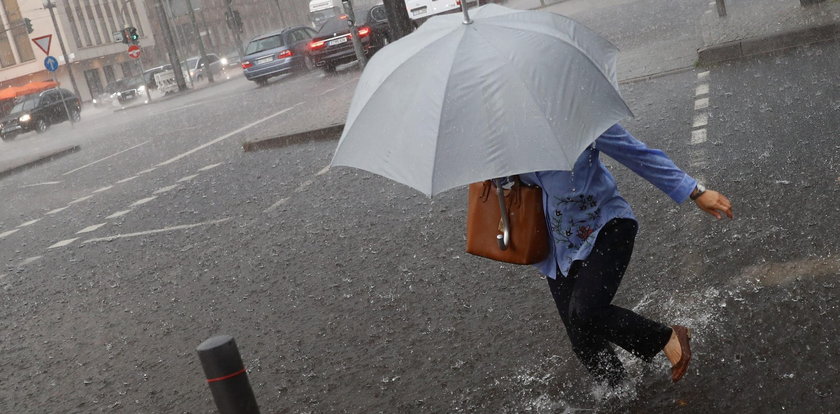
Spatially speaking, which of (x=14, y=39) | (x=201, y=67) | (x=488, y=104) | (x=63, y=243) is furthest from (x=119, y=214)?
(x=14, y=39)

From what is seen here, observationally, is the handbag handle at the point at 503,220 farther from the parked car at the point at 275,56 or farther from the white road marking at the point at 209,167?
the parked car at the point at 275,56

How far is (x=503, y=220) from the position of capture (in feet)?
11.2

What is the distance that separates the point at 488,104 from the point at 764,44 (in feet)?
33.3

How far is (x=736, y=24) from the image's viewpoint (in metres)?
15.2

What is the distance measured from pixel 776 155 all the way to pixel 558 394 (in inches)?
157

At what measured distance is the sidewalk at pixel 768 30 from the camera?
39.5 ft

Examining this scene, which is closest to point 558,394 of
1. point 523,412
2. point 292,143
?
point 523,412

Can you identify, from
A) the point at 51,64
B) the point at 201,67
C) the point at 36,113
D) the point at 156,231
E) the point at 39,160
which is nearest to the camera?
the point at 156,231

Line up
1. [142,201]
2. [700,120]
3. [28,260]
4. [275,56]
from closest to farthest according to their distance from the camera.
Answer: [700,120]
[28,260]
[142,201]
[275,56]

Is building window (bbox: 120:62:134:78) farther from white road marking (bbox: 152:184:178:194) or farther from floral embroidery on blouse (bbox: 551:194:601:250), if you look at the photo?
floral embroidery on blouse (bbox: 551:194:601:250)

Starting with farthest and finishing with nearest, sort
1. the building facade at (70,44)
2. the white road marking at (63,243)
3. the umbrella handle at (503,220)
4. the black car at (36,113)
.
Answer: the building facade at (70,44) < the black car at (36,113) < the white road marking at (63,243) < the umbrella handle at (503,220)

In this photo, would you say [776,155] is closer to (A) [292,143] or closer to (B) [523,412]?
(B) [523,412]

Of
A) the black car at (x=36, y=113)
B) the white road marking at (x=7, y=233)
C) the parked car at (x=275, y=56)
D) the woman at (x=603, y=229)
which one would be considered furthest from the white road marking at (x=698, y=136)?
the black car at (x=36, y=113)

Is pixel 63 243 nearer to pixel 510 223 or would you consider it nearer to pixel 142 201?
pixel 142 201
